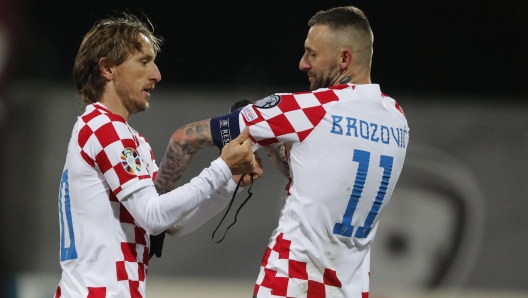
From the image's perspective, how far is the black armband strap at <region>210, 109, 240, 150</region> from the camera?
2.24 metres

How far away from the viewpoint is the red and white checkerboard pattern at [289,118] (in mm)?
2166

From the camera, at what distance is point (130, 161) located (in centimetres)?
217

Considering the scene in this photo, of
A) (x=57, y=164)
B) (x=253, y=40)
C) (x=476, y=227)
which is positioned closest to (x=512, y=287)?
(x=476, y=227)

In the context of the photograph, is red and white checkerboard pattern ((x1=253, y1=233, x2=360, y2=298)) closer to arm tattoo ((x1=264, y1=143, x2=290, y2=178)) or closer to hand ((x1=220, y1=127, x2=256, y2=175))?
hand ((x1=220, y1=127, x2=256, y2=175))

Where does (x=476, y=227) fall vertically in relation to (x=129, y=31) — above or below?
below

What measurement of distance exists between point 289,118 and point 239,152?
0.19 metres

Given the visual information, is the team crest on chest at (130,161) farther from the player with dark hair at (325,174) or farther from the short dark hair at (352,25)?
the short dark hair at (352,25)

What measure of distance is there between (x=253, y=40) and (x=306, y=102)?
215cm

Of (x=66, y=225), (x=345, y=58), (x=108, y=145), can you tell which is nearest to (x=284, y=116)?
(x=345, y=58)

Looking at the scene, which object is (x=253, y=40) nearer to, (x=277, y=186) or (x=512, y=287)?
(x=277, y=186)

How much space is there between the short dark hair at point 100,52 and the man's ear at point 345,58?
706 millimetres

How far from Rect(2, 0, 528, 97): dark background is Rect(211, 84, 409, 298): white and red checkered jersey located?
205cm

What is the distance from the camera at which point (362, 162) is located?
222cm

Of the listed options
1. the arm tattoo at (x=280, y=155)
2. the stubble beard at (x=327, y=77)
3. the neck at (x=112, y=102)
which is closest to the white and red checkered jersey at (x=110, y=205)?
the neck at (x=112, y=102)
